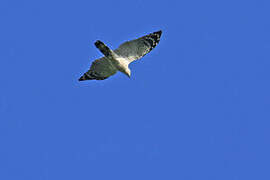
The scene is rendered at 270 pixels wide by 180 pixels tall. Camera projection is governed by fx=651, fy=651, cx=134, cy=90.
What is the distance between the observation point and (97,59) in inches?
1258

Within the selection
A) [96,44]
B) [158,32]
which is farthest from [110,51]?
[158,32]

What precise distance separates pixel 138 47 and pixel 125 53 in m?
0.69

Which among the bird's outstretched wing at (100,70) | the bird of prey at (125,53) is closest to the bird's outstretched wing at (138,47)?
the bird of prey at (125,53)

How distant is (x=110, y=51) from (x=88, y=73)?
8.62ft

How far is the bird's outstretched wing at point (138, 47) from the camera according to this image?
31188mm

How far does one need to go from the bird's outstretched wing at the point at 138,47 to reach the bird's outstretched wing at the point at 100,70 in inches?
36.9

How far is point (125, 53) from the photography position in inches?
1238

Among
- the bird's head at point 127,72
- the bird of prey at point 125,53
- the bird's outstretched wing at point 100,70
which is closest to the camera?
the bird of prey at point 125,53

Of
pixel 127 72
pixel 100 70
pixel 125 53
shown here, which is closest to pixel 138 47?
pixel 125 53

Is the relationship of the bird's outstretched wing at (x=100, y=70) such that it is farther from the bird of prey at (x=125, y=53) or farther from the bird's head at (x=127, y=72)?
the bird's head at (x=127, y=72)

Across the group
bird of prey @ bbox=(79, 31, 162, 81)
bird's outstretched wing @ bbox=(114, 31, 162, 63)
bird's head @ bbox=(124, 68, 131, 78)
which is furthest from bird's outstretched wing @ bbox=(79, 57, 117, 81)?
bird's outstretched wing @ bbox=(114, 31, 162, 63)

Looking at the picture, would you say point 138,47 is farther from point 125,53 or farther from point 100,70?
point 100,70

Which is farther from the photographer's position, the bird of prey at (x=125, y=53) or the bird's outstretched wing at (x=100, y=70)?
the bird's outstretched wing at (x=100, y=70)

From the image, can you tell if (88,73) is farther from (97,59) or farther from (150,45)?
(150,45)
